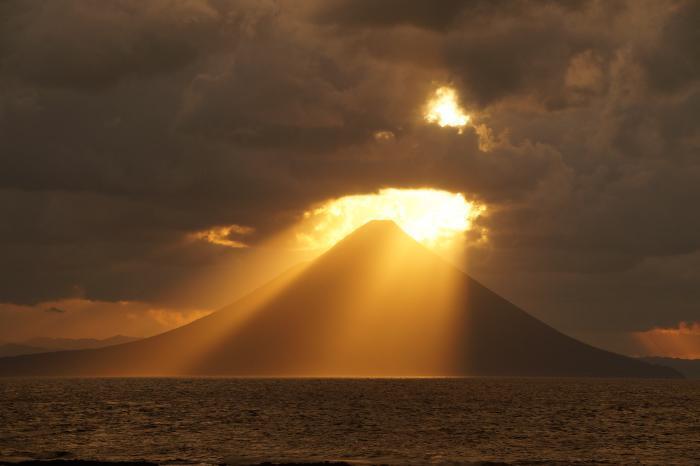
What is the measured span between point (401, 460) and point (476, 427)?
41982mm

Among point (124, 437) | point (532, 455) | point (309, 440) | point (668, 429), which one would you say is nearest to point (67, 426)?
point (124, 437)

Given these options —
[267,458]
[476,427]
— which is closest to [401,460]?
[267,458]

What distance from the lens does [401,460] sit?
83188 millimetres

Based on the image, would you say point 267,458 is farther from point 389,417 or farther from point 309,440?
point 389,417

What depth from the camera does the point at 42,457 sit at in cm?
8131

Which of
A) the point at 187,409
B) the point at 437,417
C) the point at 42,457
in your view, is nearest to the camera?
the point at 42,457

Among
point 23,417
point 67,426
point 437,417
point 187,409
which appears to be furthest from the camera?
point 187,409

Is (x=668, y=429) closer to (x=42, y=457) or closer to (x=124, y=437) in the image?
(x=124, y=437)

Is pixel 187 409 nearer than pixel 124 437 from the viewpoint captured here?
No

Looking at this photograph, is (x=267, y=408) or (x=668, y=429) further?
(x=267, y=408)

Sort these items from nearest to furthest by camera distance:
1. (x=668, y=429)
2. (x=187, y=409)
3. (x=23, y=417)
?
(x=668, y=429) → (x=23, y=417) → (x=187, y=409)

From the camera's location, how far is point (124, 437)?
→ 101 meters

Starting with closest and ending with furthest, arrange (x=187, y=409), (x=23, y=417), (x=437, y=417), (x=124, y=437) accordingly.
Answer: (x=124, y=437)
(x=23, y=417)
(x=437, y=417)
(x=187, y=409)

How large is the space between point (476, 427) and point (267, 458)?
158 ft
